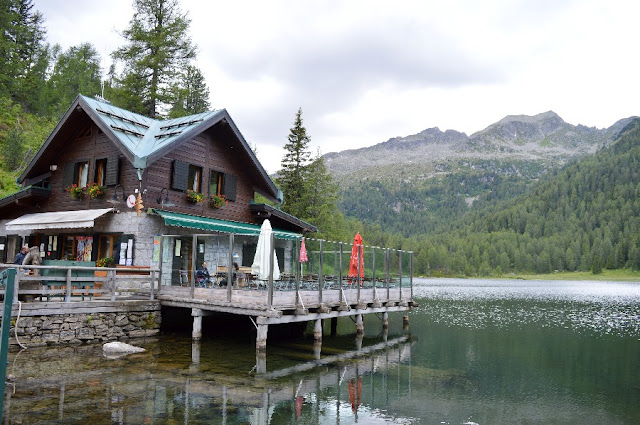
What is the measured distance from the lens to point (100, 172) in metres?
24.4

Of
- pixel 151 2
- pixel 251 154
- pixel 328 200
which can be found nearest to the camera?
pixel 251 154

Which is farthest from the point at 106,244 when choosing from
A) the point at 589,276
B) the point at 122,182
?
the point at 589,276

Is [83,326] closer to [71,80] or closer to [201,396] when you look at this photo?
[201,396]

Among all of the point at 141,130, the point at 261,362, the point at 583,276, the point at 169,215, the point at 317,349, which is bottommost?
the point at 317,349

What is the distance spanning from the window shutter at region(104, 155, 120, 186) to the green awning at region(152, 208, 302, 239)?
103 inches

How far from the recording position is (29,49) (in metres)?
57.9

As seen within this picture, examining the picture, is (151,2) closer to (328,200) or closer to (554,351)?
(328,200)

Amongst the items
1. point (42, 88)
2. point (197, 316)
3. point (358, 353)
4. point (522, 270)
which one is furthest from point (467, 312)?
point (522, 270)

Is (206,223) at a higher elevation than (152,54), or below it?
below

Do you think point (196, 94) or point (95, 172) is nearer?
point (95, 172)

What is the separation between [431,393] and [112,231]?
1556cm

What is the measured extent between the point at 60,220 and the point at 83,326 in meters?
6.41

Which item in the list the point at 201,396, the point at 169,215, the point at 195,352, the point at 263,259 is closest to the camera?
the point at 201,396

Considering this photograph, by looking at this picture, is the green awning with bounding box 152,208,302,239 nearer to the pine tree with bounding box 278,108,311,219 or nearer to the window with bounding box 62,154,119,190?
the window with bounding box 62,154,119,190
